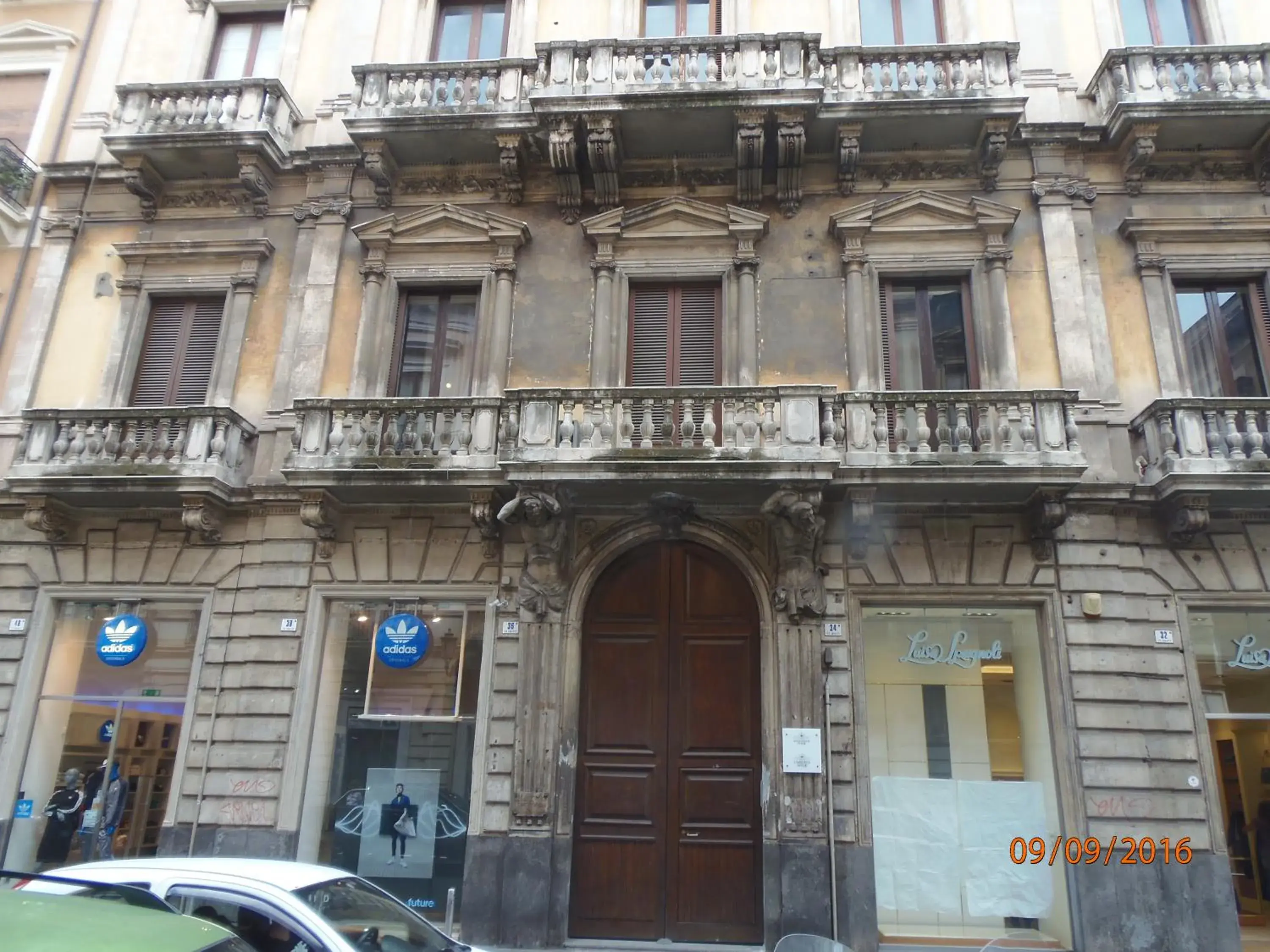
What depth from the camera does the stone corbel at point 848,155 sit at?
1134 cm

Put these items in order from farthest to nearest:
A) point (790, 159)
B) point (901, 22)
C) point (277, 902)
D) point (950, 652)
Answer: point (901, 22)
point (790, 159)
point (950, 652)
point (277, 902)

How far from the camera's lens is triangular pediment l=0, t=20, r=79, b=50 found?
14.1 m

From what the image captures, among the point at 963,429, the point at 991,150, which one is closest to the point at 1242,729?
the point at 963,429

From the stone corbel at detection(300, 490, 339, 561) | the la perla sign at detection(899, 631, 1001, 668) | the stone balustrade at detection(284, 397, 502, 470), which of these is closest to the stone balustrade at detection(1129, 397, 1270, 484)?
the la perla sign at detection(899, 631, 1001, 668)

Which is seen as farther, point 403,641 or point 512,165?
point 512,165

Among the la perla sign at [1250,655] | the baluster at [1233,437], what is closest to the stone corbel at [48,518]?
the baluster at [1233,437]

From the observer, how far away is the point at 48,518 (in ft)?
36.4

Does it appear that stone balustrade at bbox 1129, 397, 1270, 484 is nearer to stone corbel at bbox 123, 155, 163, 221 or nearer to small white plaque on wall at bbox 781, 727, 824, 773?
small white plaque on wall at bbox 781, 727, 824, 773

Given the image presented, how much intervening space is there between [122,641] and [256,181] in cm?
646

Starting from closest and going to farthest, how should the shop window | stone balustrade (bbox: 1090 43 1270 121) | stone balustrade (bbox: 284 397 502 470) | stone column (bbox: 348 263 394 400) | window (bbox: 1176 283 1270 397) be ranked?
the shop window → stone balustrade (bbox: 284 397 502 470) → window (bbox: 1176 283 1270 397) → stone balustrade (bbox: 1090 43 1270 121) → stone column (bbox: 348 263 394 400)

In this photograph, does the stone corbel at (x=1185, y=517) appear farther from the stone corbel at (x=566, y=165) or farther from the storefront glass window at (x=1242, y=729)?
the stone corbel at (x=566, y=165)

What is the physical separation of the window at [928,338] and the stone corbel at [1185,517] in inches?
102

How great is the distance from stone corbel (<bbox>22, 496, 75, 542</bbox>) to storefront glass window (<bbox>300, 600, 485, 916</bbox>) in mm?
3812

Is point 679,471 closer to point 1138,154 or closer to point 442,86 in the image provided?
point 442,86
